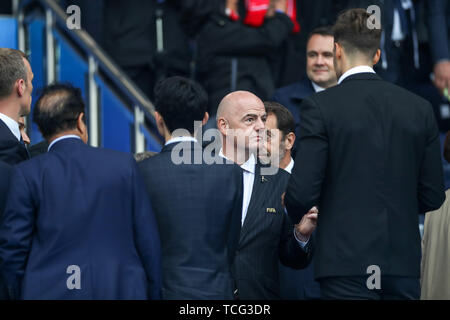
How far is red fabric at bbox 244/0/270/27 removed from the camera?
7270 mm

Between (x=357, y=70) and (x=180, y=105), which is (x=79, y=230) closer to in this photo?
(x=180, y=105)

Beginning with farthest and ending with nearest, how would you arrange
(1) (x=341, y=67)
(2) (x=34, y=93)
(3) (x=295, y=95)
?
(2) (x=34, y=93) < (3) (x=295, y=95) < (1) (x=341, y=67)

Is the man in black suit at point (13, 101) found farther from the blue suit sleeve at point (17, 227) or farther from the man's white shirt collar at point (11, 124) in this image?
the blue suit sleeve at point (17, 227)

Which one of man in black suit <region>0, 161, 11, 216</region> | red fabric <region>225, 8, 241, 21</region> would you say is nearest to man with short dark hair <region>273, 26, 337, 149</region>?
red fabric <region>225, 8, 241, 21</region>

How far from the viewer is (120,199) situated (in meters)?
3.81

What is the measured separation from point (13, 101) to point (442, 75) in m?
4.17

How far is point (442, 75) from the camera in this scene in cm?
734

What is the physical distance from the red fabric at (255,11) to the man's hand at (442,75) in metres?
1.49

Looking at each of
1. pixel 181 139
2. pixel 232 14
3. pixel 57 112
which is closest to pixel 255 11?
pixel 232 14

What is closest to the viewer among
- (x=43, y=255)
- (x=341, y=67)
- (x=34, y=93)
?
(x=43, y=255)

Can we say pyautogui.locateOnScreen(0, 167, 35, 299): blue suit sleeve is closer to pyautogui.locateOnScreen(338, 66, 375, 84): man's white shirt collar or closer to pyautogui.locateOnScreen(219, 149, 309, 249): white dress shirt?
pyautogui.locateOnScreen(219, 149, 309, 249): white dress shirt

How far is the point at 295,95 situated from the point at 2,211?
106 inches
